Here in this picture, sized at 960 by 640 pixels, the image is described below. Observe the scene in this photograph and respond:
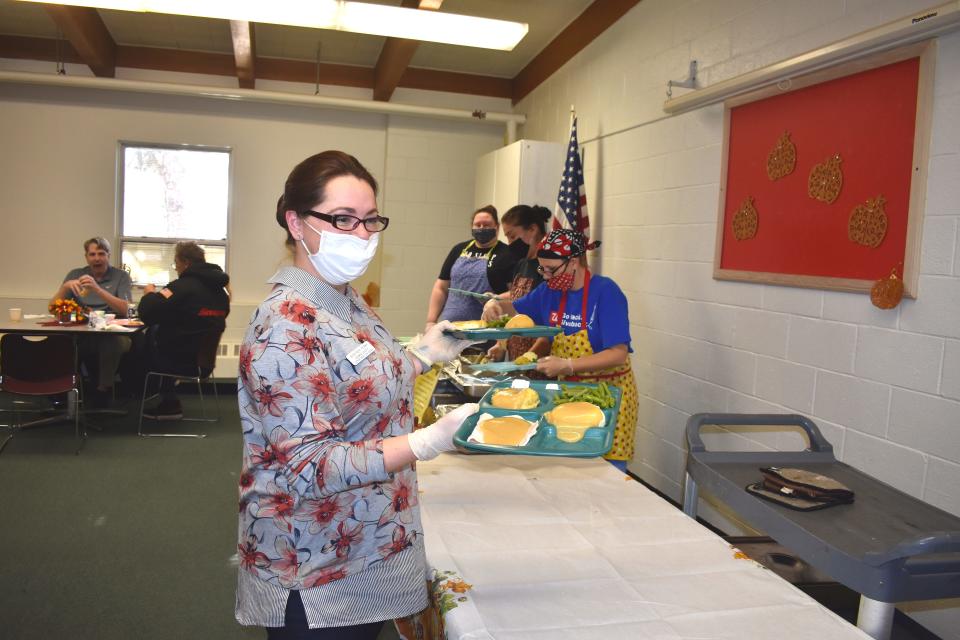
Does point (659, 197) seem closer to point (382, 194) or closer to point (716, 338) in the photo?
point (716, 338)

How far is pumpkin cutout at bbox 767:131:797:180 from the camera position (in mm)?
3215

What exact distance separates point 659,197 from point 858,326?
5.68 ft

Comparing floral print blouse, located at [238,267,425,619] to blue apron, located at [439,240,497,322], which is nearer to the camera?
floral print blouse, located at [238,267,425,619]

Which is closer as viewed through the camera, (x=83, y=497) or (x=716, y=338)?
(x=716, y=338)

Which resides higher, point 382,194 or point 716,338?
point 382,194

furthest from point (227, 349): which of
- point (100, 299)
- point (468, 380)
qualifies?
point (468, 380)

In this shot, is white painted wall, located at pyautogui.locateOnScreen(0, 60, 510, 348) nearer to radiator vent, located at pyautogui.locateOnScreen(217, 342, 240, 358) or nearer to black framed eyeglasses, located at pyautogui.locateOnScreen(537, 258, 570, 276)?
radiator vent, located at pyautogui.locateOnScreen(217, 342, 240, 358)

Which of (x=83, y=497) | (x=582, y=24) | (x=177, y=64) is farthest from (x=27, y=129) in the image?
(x=582, y=24)

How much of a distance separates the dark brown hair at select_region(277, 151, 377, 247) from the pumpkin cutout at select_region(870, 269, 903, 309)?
203 cm

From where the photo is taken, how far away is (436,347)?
1937 millimetres

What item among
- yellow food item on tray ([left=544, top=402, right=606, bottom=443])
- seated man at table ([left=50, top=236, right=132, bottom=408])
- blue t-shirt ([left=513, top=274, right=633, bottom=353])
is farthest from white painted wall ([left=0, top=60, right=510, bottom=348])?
yellow food item on tray ([left=544, top=402, right=606, bottom=443])

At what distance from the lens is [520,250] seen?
15.5ft

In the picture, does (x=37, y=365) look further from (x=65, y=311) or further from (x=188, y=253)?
(x=188, y=253)

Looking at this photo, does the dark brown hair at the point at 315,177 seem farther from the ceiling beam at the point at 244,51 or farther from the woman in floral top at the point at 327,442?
the ceiling beam at the point at 244,51
